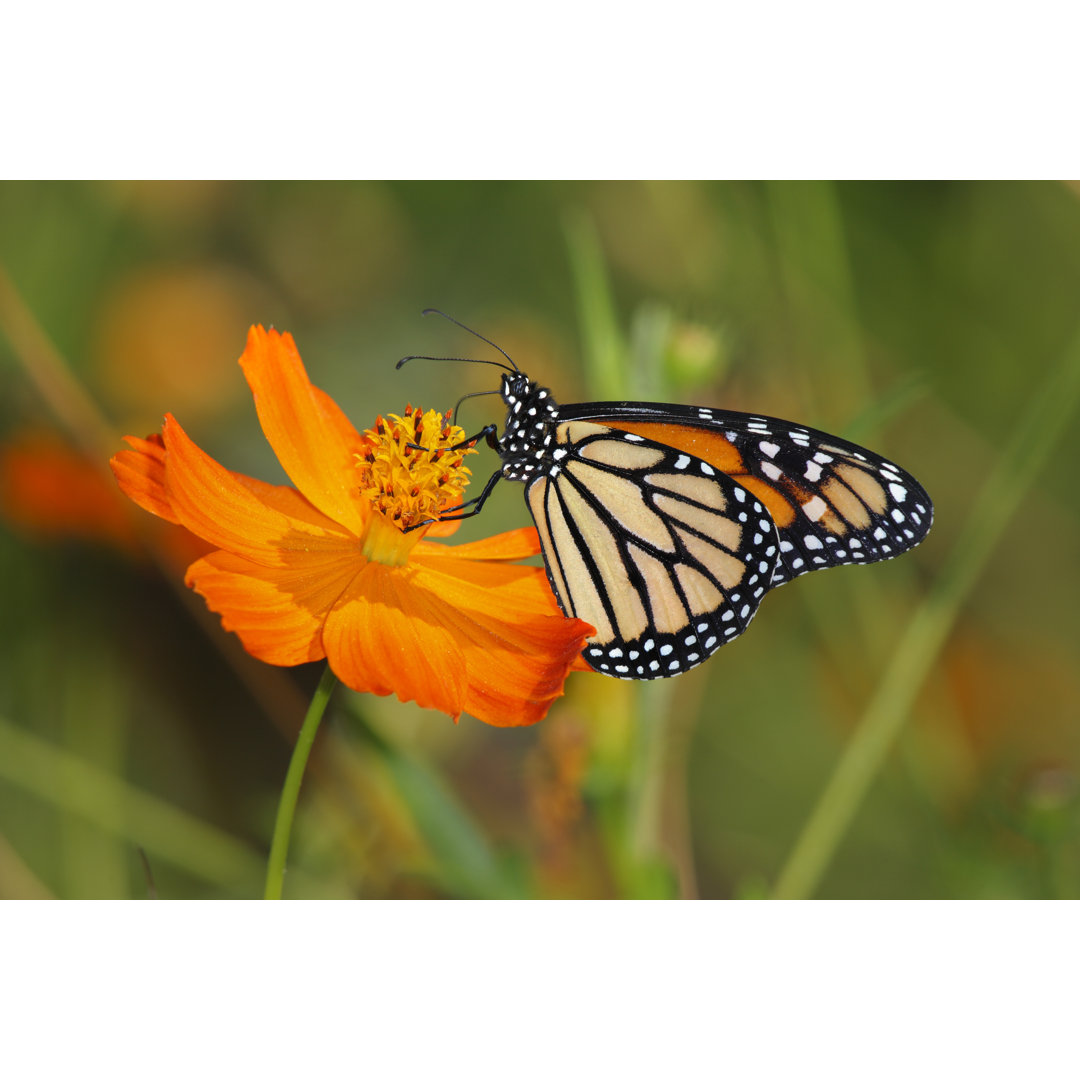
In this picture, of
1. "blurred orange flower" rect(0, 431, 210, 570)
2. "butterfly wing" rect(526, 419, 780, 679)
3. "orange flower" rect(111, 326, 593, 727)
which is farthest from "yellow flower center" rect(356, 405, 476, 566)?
"blurred orange flower" rect(0, 431, 210, 570)

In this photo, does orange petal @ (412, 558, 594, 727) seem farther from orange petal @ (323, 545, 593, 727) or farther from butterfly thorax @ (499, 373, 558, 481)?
butterfly thorax @ (499, 373, 558, 481)

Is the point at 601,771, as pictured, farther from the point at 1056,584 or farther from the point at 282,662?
the point at 1056,584

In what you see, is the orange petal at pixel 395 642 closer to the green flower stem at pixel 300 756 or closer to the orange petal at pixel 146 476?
the green flower stem at pixel 300 756

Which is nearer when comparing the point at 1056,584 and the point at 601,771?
the point at 601,771

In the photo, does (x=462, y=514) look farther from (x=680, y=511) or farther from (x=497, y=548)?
(x=680, y=511)

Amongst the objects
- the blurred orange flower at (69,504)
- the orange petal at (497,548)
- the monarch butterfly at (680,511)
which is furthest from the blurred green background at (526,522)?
the orange petal at (497,548)
